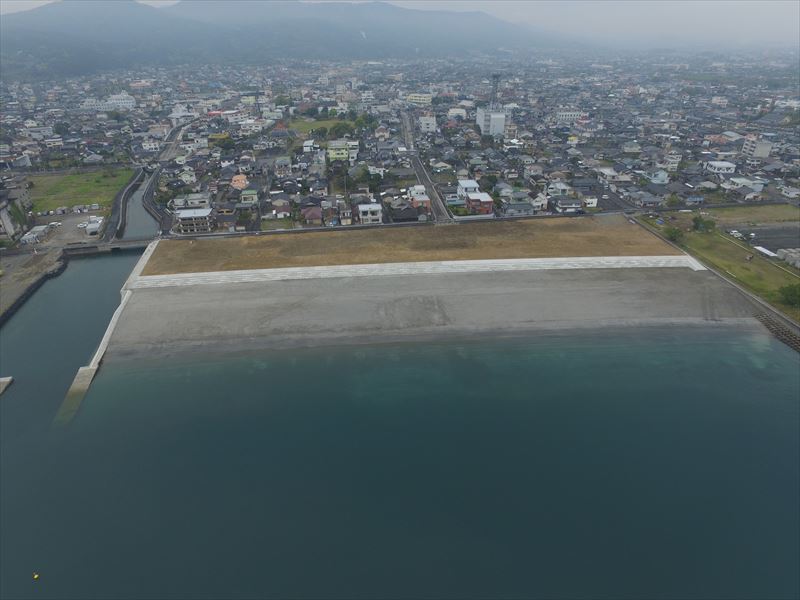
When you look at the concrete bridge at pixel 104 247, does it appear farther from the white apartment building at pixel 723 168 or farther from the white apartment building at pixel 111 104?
the white apartment building at pixel 111 104

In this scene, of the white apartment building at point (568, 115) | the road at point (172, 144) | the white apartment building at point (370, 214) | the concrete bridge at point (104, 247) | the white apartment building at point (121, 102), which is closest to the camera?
the concrete bridge at point (104, 247)

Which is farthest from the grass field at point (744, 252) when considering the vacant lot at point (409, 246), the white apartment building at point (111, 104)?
the white apartment building at point (111, 104)

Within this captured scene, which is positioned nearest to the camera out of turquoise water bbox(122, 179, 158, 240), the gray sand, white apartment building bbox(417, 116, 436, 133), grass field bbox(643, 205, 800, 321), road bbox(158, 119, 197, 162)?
the gray sand

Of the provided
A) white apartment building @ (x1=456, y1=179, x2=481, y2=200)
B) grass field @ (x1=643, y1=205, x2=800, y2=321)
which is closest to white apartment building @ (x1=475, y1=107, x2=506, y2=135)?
white apartment building @ (x1=456, y1=179, x2=481, y2=200)

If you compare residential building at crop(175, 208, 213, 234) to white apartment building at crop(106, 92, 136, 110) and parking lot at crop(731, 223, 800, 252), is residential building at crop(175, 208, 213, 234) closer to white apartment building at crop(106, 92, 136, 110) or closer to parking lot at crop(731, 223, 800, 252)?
parking lot at crop(731, 223, 800, 252)

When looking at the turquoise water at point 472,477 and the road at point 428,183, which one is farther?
the road at point 428,183

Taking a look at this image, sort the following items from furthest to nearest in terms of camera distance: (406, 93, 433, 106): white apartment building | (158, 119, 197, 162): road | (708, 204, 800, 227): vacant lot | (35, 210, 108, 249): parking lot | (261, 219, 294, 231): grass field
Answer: (406, 93, 433, 106): white apartment building < (158, 119, 197, 162): road < (708, 204, 800, 227): vacant lot < (261, 219, 294, 231): grass field < (35, 210, 108, 249): parking lot
